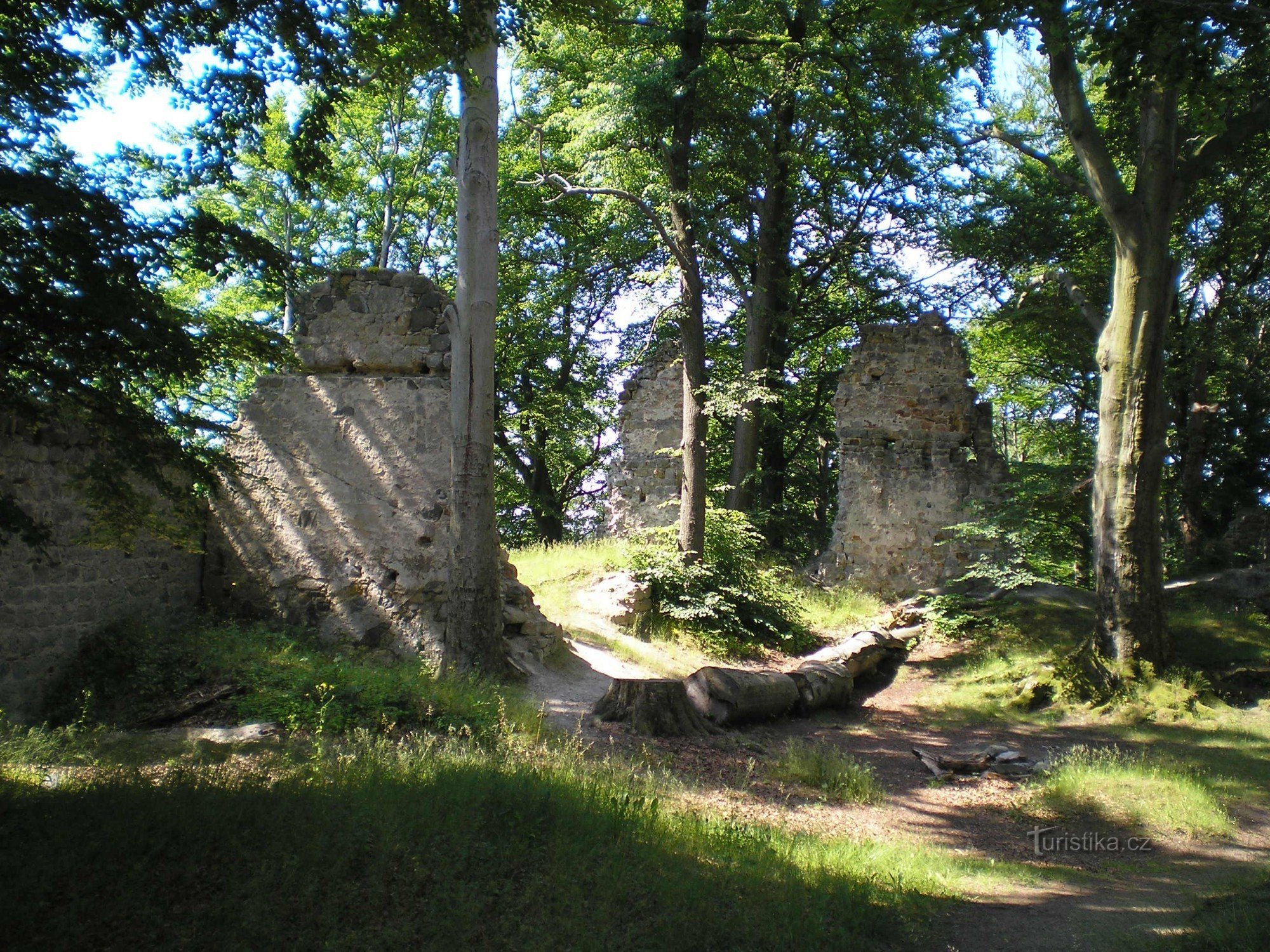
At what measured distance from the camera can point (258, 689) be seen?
272 inches

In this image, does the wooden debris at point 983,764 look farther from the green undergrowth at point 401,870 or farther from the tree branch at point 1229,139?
the tree branch at point 1229,139

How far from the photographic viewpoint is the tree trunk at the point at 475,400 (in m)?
8.59

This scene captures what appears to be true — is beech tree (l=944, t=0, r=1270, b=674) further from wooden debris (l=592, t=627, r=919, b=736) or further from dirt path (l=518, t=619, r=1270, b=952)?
wooden debris (l=592, t=627, r=919, b=736)

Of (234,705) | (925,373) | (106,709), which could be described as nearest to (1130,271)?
(925,373)

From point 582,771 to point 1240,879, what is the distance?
417cm

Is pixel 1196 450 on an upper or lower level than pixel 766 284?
lower

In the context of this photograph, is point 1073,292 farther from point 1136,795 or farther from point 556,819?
point 556,819

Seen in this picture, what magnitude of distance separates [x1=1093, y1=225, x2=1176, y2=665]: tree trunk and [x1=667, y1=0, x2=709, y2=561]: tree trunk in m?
5.60

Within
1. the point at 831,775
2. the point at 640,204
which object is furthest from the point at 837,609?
the point at 831,775

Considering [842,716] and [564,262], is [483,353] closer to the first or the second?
[842,716]

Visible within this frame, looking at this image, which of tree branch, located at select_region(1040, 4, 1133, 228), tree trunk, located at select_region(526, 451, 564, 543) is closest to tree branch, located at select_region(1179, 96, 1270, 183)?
tree branch, located at select_region(1040, 4, 1133, 228)

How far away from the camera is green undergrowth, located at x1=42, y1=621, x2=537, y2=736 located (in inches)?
259

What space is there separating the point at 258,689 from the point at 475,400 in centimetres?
336

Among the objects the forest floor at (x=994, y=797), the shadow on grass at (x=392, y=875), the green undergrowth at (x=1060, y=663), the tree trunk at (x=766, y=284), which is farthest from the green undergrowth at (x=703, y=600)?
the shadow on grass at (x=392, y=875)
